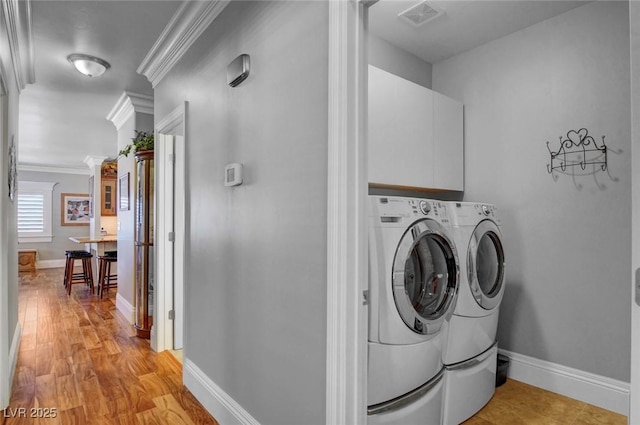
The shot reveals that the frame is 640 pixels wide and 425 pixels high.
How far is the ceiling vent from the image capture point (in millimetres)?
2473

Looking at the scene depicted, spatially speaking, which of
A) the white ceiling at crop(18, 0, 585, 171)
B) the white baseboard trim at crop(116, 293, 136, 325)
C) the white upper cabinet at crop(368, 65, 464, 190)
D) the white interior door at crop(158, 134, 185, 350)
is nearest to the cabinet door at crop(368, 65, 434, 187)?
the white upper cabinet at crop(368, 65, 464, 190)

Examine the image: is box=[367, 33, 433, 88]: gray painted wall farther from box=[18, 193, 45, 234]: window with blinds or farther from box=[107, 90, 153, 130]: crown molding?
box=[18, 193, 45, 234]: window with blinds

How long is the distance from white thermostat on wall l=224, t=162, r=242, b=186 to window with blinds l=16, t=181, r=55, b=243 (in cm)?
938

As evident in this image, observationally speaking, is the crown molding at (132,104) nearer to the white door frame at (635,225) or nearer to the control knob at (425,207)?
the control knob at (425,207)

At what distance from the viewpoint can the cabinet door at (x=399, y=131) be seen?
2.51 meters

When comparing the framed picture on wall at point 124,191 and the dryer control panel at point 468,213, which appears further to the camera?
the framed picture on wall at point 124,191

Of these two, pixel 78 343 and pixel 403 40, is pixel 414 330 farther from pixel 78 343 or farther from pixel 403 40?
pixel 78 343

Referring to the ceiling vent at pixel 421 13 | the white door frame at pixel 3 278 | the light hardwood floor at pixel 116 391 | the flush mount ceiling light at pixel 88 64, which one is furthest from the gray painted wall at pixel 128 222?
the ceiling vent at pixel 421 13

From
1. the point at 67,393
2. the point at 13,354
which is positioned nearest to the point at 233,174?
the point at 67,393

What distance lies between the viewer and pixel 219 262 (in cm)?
233

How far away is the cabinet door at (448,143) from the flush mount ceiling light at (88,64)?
2.92 m

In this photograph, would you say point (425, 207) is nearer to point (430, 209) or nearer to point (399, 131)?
point (430, 209)

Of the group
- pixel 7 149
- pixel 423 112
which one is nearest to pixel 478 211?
pixel 423 112

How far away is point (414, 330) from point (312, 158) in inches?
39.1
